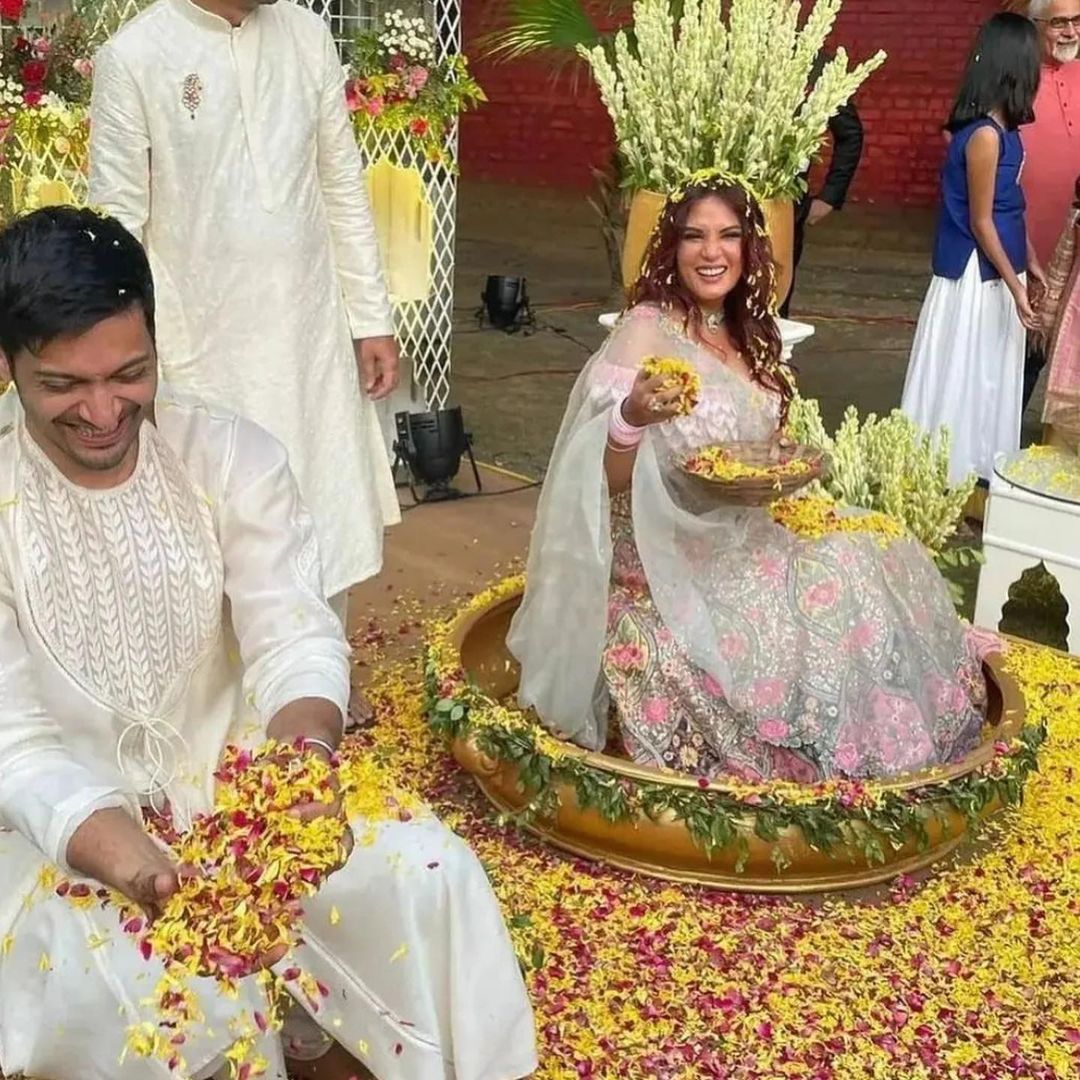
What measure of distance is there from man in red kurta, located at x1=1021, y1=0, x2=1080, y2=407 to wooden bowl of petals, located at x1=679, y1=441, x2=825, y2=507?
2674mm

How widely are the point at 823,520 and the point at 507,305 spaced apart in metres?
6.08

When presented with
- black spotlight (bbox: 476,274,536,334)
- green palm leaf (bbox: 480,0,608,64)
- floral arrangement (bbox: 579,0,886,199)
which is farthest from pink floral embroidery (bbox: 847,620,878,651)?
black spotlight (bbox: 476,274,536,334)

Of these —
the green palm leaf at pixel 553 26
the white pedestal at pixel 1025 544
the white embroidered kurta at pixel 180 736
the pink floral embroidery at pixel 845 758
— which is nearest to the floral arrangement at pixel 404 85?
the green palm leaf at pixel 553 26

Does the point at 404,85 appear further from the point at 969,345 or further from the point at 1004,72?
the point at 969,345

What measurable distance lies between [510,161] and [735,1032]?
11.8 meters

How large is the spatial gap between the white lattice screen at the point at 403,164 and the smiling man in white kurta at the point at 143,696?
8.72ft

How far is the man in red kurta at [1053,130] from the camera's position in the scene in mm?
5043

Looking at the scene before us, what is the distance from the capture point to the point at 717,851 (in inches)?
108

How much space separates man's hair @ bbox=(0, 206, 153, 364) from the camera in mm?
1709

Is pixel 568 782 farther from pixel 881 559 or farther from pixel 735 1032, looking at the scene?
pixel 881 559

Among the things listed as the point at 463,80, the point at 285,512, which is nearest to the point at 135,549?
the point at 285,512

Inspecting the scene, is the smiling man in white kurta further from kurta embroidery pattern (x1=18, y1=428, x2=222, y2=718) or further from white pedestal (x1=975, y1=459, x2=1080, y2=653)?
white pedestal (x1=975, y1=459, x2=1080, y2=653)

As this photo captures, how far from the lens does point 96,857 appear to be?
164 centimetres

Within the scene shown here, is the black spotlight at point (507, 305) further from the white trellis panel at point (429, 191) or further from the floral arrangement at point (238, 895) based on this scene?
the floral arrangement at point (238, 895)
